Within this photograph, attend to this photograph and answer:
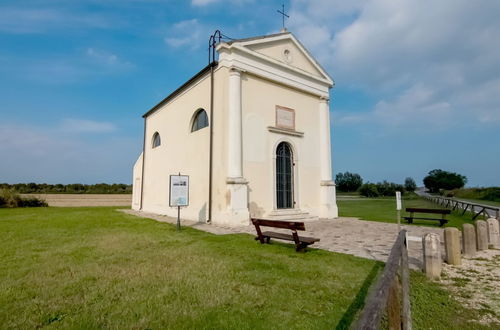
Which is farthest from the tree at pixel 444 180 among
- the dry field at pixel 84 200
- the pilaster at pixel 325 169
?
the dry field at pixel 84 200

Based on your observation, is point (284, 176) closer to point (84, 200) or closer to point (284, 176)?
point (284, 176)

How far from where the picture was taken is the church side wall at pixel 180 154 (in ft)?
41.3

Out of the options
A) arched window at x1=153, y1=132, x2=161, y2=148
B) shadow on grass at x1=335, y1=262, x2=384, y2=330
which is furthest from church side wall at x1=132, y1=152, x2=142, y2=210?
shadow on grass at x1=335, y1=262, x2=384, y2=330

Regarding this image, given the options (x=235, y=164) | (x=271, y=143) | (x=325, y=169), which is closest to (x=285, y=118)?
(x=271, y=143)

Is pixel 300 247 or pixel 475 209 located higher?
pixel 300 247

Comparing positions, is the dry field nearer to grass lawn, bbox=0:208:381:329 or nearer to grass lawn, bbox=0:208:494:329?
grass lawn, bbox=0:208:381:329

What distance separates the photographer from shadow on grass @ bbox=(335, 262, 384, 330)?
9.99 feet

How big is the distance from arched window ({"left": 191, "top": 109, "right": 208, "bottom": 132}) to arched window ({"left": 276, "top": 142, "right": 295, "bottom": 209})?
376cm

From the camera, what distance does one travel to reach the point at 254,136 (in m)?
12.1

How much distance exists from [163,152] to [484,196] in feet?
128

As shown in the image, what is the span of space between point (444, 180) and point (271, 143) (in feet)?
274

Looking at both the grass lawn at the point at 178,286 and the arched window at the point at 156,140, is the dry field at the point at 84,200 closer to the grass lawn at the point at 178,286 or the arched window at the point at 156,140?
the arched window at the point at 156,140

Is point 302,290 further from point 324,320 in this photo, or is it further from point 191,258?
point 191,258

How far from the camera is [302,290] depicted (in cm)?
404
